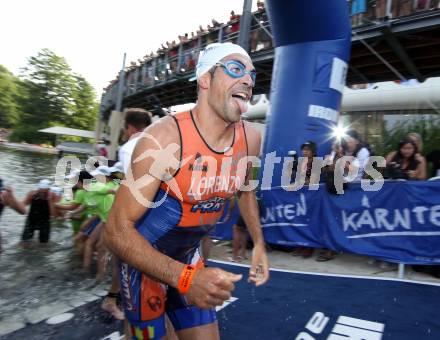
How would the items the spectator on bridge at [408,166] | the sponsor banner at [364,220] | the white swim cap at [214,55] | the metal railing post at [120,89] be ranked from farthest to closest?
the metal railing post at [120,89], the spectator on bridge at [408,166], the sponsor banner at [364,220], the white swim cap at [214,55]

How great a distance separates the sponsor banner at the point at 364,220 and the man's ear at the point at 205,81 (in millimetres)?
4295

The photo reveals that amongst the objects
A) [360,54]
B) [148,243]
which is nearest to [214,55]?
[148,243]

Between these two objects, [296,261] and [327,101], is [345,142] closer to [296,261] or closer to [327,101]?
[327,101]

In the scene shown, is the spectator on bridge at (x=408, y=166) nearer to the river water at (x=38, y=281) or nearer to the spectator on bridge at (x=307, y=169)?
the spectator on bridge at (x=307, y=169)

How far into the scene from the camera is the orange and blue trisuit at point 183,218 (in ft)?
6.47

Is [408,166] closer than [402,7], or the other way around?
[408,166]

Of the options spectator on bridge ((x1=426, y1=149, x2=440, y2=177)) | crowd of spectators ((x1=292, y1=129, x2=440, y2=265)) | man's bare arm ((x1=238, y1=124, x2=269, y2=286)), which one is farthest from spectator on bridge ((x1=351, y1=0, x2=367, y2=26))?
man's bare arm ((x1=238, y1=124, x2=269, y2=286))

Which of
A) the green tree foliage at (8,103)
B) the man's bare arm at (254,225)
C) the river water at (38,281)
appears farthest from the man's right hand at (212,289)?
the green tree foliage at (8,103)

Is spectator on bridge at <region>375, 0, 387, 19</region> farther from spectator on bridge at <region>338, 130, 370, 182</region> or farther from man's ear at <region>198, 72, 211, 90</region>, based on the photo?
man's ear at <region>198, 72, 211, 90</region>

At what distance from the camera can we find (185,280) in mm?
1585

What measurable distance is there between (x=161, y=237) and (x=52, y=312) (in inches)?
106

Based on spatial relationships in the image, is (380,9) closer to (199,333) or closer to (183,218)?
(183,218)

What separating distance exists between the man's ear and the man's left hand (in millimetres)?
1095

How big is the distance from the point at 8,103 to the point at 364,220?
7806 centimetres
